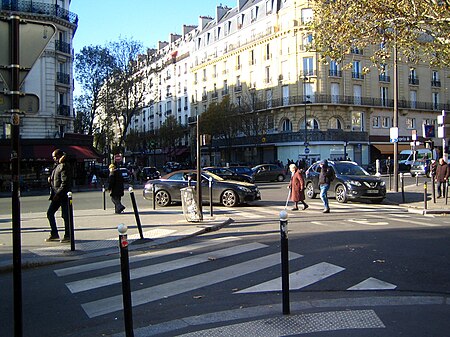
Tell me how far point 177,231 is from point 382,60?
9.00m

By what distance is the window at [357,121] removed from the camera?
51188 mm

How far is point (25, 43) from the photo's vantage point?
13.8 ft

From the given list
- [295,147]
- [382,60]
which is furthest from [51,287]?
[295,147]

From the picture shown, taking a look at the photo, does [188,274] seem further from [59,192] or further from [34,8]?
[34,8]

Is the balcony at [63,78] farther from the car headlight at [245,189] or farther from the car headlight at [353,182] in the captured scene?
the car headlight at [353,182]

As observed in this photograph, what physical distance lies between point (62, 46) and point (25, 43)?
3681 cm

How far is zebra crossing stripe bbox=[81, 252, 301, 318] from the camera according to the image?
514 centimetres

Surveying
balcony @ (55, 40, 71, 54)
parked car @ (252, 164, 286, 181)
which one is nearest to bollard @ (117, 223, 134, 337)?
parked car @ (252, 164, 286, 181)

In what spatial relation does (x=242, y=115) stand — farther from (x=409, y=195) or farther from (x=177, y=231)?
(x=177, y=231)

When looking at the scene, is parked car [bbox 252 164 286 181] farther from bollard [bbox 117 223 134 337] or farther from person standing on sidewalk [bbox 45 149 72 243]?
bollard [bbox 117 223 134 337]

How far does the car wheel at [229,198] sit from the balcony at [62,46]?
27.7m

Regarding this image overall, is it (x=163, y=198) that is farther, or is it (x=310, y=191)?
(x=310, y=191)

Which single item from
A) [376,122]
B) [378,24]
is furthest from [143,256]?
[376,122]

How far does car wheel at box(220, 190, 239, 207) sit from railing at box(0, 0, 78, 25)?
27.3 m
